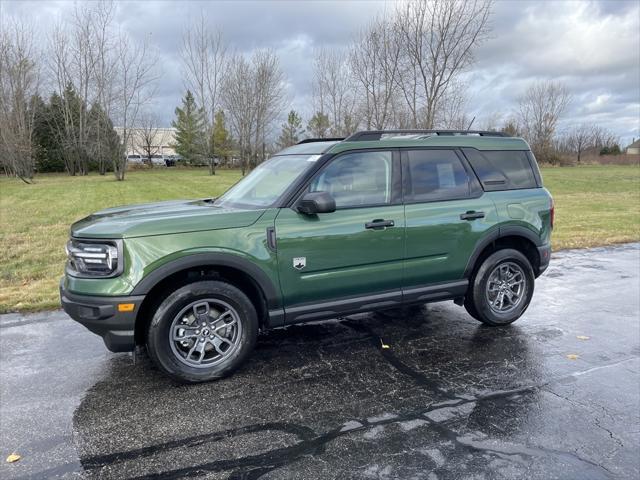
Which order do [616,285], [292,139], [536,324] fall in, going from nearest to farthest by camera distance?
[536,324] → [616,285] → [292,139]

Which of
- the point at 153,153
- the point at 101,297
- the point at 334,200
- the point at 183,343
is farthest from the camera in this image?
the point at 153,153

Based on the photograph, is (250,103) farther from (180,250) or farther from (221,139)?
(180,250)

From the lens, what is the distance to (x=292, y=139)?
60.1 metres

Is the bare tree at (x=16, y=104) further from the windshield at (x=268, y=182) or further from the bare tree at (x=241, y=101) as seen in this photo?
the windshield at (x=268, y=182)

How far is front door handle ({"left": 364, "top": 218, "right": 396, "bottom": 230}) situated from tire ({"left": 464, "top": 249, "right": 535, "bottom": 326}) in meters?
1.30

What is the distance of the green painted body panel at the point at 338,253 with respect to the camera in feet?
12.7

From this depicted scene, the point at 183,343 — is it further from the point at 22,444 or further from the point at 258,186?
the point at 258,186

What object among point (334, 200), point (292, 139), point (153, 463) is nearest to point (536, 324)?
point (334, 200)

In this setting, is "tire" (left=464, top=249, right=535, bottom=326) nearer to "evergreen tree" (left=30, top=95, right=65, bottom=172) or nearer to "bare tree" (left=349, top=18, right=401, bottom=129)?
"bare tree" (left=349, top=18, right=401, bottom=129)

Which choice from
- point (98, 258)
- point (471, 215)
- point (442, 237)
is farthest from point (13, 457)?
point (471, 215)

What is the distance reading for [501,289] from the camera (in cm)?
502

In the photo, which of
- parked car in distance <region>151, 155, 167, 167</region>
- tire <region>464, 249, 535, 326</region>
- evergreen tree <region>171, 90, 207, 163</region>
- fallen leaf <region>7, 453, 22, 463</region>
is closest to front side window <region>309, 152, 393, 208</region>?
tire <region>464, 249, 535, 326</region>

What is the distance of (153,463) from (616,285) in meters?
6.52

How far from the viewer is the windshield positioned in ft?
13.6
